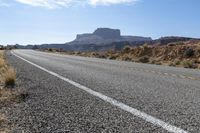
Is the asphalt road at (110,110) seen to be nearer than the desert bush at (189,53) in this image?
Yes

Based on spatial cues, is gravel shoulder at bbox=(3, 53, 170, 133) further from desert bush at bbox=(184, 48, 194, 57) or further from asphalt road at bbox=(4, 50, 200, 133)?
desert bush at bbox=(184, 48, 194, 57)

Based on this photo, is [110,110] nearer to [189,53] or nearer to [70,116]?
[70,116]

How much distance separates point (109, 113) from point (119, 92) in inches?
113

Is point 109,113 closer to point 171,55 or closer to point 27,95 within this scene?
point 27,95

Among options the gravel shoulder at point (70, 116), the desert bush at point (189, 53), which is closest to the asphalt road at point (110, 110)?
the gravel shoulder at point (70, 116)

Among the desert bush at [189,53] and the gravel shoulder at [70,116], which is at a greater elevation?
the gravel shoulder at [70,116]

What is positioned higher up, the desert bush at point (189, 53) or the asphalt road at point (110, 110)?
the asphalt road at point (110, 110)

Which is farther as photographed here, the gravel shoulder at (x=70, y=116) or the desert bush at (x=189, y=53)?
the desert bush at (x=189, y=53)

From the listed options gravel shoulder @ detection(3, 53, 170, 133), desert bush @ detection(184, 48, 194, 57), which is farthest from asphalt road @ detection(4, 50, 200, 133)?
desert bush @ detection(184, 48, 194, 57)

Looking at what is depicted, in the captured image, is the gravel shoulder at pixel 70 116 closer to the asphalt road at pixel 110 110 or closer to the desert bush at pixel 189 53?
the asphalt road at pixel 110 110

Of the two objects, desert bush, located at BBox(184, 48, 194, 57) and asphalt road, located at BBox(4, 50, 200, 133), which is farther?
desert bush, located at BBox(184, 48, 194, 57)

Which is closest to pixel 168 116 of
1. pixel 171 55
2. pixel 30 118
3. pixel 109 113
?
pixel 109 113

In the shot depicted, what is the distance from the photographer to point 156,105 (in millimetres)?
7449

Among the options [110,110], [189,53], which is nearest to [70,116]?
[110,110]
